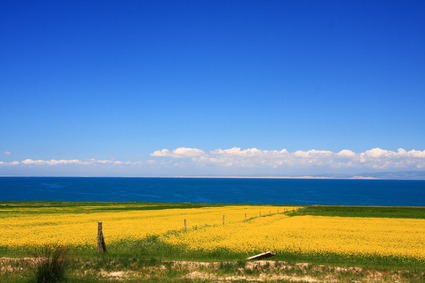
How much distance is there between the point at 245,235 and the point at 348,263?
11184 mm

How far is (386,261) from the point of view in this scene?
2136cm

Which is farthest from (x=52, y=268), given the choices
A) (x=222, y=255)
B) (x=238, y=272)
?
(x=222, y=255)

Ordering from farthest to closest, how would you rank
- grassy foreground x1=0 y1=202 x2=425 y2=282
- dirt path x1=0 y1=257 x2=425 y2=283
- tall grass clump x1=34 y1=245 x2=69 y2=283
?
grassy foreground x1=0 y1=202 x2=425 y2=282, dirt path x1=0 y1=257 x2=425 y2=283, tall grass clump x1=34 y1=245 x2=69 y2=283

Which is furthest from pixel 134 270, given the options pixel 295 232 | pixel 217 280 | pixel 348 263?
pixel 295 232

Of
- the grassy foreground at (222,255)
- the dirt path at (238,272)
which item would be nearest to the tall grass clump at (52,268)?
the grassy foreground at (222,255)

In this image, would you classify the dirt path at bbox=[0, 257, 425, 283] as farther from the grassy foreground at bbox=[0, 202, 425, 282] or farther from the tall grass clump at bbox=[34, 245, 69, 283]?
the tall grass clump at bbox=[34, 245, 69, 283]

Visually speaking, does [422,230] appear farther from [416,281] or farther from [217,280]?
[217,280]

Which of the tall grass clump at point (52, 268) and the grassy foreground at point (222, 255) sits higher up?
the tall grass clump at point (52, 268)

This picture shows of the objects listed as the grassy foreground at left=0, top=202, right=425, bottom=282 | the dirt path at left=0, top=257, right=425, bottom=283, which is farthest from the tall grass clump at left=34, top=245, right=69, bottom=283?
the dirt path at left=0, top=257, right=425, bottom=283

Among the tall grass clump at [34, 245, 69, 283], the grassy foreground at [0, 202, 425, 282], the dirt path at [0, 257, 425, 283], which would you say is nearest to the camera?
the tall grass clump at [34, 245, 69, 283]

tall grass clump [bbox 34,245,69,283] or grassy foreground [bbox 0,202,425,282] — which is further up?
tall grass clump [bbox 34,245,69,283]

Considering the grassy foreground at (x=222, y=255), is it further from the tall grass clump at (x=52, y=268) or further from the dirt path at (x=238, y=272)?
the tall grass clump at (x=52, y=268)

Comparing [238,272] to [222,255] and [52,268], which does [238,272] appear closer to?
[222,255]

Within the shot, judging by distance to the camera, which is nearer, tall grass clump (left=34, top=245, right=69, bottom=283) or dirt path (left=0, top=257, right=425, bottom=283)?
tall grass clump (left=34, top=245, right=69, bottom=283)
